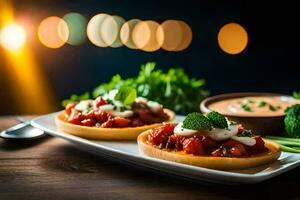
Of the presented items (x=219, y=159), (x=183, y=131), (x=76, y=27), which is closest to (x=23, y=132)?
(x=183, y=131)

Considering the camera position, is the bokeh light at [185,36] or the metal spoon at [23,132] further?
the bokeh light at [185,36]

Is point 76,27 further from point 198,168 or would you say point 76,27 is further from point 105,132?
point 198,168

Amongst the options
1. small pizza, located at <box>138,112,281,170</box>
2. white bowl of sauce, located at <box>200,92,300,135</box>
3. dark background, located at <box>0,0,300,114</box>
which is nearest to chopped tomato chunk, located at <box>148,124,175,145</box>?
small pizza, located at <box>138,112,281,170</box>

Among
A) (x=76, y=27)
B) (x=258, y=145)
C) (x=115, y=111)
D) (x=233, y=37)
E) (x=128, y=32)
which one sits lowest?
(x=258, y=145)

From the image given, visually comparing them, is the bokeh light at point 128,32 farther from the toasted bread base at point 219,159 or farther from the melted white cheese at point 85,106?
the toasted bread base at point 219,159

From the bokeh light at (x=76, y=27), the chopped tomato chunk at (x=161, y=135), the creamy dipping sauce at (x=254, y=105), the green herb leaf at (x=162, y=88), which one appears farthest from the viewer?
the bokeh light at (x=76, y=27)

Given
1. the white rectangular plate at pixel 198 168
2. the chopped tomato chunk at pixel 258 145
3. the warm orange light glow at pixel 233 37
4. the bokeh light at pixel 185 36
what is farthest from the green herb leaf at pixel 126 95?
the warm orange light glow at pixel 233 37

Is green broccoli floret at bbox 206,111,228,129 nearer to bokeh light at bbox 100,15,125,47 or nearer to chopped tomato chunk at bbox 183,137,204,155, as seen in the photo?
chopped tomato chunk at bbox 183,137,204,155
